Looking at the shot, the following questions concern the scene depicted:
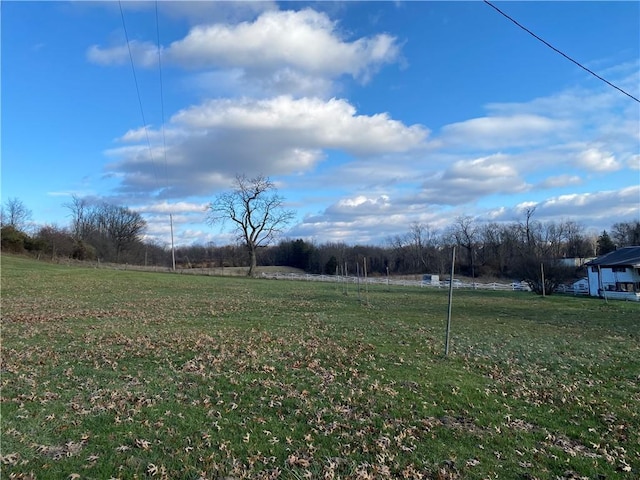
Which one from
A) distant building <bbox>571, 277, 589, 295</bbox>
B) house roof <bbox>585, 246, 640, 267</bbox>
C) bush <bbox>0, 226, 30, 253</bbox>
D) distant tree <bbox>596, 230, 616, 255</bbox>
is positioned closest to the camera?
house roof <bbox>585, 246, 640, 267</bbox>

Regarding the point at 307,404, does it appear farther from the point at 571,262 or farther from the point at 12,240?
the point at 571,262

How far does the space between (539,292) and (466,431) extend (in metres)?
41.1

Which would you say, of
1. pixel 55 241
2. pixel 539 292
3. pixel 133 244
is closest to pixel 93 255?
pixel 55 241

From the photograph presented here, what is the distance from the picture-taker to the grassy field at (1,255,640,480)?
16.0 feet

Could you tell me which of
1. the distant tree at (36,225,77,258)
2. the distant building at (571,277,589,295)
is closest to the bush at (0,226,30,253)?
the distant tree at (36,225,77,258)

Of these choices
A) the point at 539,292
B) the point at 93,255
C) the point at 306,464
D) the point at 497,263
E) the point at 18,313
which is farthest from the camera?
the point at 497,263

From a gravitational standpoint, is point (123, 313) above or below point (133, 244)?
below

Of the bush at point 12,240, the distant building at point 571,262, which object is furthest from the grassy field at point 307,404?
the bush at point 12,240

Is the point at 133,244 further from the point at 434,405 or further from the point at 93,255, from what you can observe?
the point at 434,405

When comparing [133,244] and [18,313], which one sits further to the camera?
[133,244]

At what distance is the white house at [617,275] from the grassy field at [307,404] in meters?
38.6

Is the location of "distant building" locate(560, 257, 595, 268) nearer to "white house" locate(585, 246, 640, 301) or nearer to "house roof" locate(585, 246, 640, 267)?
"white house" locate(585, 246, 640, 301)

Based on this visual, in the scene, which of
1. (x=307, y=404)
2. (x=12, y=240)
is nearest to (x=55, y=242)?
(x=12, y=240)

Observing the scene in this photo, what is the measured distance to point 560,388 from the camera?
27.0 feet
